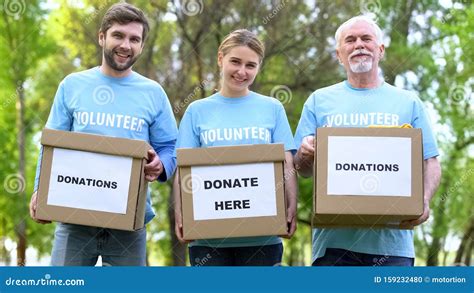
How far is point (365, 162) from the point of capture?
3914 mm

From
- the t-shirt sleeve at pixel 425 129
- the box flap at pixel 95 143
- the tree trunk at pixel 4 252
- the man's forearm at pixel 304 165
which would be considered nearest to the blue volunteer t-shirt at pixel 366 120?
the t-shirt sleeve at pixel 425 129

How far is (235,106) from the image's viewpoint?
4.20 metres

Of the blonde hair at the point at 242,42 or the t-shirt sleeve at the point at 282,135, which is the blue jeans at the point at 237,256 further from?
the blonde hair at the point at 242,42

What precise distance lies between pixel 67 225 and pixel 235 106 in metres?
1.13

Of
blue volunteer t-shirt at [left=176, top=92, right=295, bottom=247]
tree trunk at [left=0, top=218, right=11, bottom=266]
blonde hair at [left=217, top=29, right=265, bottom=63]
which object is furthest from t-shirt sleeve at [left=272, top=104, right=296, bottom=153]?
tree trunk at [left=0, top=218, right=11, bottom=266]

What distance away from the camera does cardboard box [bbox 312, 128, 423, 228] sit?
3.90 meters

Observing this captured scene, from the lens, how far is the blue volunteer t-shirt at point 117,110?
4.13 metres

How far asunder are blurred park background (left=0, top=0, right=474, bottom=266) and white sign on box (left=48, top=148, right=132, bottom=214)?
8.90 meters

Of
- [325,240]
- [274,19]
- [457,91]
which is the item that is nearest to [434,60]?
[457,91]

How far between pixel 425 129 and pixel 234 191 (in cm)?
112

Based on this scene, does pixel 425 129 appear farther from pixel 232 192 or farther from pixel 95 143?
pixel 95 143

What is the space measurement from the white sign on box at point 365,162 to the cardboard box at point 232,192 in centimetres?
28
